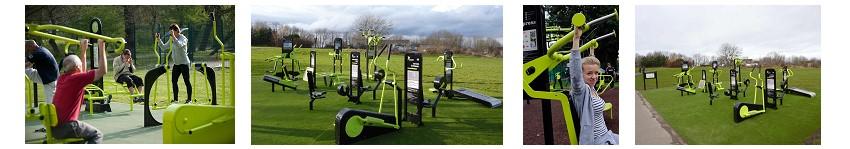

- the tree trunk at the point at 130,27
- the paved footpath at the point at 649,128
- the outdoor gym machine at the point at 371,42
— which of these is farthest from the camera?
the outdoor gym machine at the point at 371,42

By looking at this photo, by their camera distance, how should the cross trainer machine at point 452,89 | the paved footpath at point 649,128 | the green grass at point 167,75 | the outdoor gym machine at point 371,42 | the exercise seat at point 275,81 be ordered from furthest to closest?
the exercise seat at point 275,81, the outdoor gym machine at point 371,42, the cross trainer machine at point 452,89, the green grass at point 167,75, the paved footpath at point 649,128

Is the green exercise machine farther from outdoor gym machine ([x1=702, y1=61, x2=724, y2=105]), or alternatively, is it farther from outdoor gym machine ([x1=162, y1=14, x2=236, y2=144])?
outdoor gym machine ([x1=162, y1=14, x2=236, y2=144])

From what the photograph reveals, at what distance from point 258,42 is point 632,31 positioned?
350cm

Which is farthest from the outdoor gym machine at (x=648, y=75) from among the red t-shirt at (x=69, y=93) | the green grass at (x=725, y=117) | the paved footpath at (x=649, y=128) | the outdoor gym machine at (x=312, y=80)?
the red t-shirt at (x=69, y=93)

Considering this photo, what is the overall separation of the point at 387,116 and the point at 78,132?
2.68 meters

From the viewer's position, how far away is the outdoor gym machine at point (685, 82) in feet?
18.1

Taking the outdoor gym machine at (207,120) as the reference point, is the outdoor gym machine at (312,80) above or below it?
above

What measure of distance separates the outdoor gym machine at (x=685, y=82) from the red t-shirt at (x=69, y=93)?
5.23 metres

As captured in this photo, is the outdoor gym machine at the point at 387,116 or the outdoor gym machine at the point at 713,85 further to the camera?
the outdoor gym machine at the point at 713,85

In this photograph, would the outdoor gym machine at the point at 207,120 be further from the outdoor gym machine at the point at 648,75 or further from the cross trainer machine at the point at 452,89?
the outdoor gym machine at the point at 648,75

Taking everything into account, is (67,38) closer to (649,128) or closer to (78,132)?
(78,132)

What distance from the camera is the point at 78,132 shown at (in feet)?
16.6

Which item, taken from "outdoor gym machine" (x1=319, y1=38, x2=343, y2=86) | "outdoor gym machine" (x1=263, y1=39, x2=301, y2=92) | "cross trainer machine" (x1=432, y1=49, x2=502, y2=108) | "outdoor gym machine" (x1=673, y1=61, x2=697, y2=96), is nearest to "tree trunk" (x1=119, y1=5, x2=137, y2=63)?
"outdoor gym machine" (x1=263, y1=39, x2=301, y2=92)
